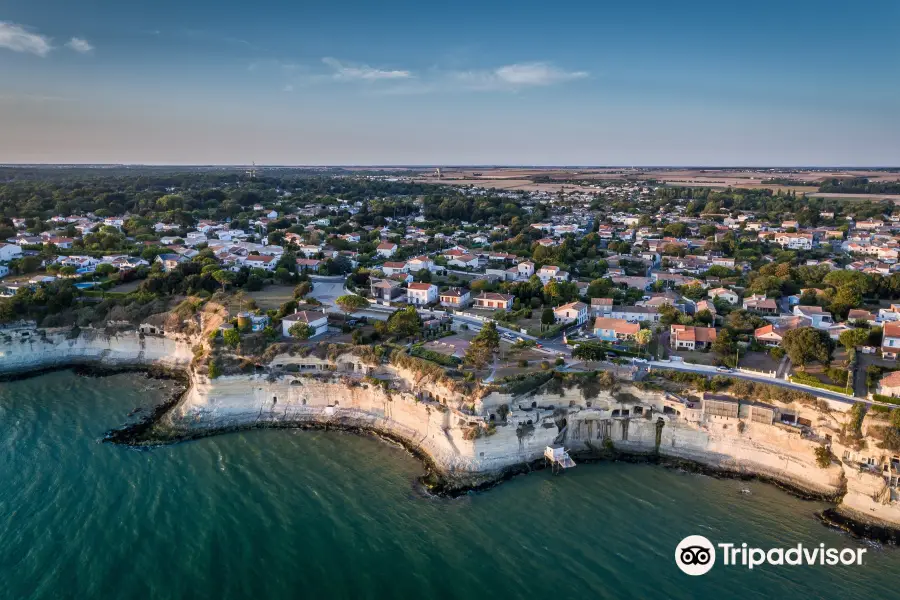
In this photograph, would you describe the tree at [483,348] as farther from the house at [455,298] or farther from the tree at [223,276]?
the tree at [223,276]

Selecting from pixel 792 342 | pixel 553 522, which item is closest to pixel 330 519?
pixel 553 522

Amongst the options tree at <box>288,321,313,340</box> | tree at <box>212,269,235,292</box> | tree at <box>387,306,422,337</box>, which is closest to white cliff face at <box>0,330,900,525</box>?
tree at <box>288,321,313,340</box>

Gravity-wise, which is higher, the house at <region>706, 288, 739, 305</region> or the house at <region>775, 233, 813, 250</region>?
the house at <region>775, 233, 813, 250</region>

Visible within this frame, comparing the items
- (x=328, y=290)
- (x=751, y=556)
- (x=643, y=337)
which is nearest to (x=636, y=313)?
(x=643, y=337)

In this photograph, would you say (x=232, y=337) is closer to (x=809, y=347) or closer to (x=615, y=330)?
(x=615, y=330)

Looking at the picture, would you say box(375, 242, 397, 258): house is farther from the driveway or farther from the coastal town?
the driveway

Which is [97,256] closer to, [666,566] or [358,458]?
[358,458]

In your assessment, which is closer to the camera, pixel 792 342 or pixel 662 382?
pixel 662 382
